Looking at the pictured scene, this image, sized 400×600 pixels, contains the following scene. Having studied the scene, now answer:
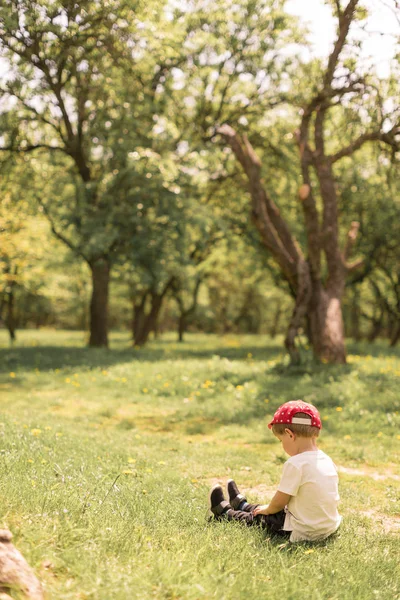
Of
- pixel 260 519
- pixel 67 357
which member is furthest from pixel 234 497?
pixel 67 357

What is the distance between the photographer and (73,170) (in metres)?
20.6

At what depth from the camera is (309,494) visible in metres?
4.41

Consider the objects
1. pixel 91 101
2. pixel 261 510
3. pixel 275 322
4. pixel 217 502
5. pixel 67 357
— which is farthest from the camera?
pixel 275 322

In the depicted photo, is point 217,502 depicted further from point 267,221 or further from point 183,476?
point 267,221

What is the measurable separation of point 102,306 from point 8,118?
7.43 m

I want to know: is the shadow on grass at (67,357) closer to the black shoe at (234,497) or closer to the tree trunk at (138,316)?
the tree trunk at (138,316)

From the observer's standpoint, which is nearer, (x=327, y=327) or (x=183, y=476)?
(x=183, y=476)

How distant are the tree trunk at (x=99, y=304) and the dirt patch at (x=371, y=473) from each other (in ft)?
46.8

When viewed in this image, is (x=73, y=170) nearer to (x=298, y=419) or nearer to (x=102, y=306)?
(x=102, y=306)

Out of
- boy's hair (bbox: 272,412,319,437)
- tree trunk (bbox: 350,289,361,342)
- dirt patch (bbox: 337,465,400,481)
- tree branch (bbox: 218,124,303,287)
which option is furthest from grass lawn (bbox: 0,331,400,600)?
tree trunk (bbox: 350,289,361,342)

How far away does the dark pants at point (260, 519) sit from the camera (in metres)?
4.61

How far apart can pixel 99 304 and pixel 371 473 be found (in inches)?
588

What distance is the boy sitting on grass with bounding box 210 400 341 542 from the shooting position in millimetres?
4391

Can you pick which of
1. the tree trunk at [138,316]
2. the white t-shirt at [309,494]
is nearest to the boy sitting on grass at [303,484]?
the white t-shirt at [309,494]
